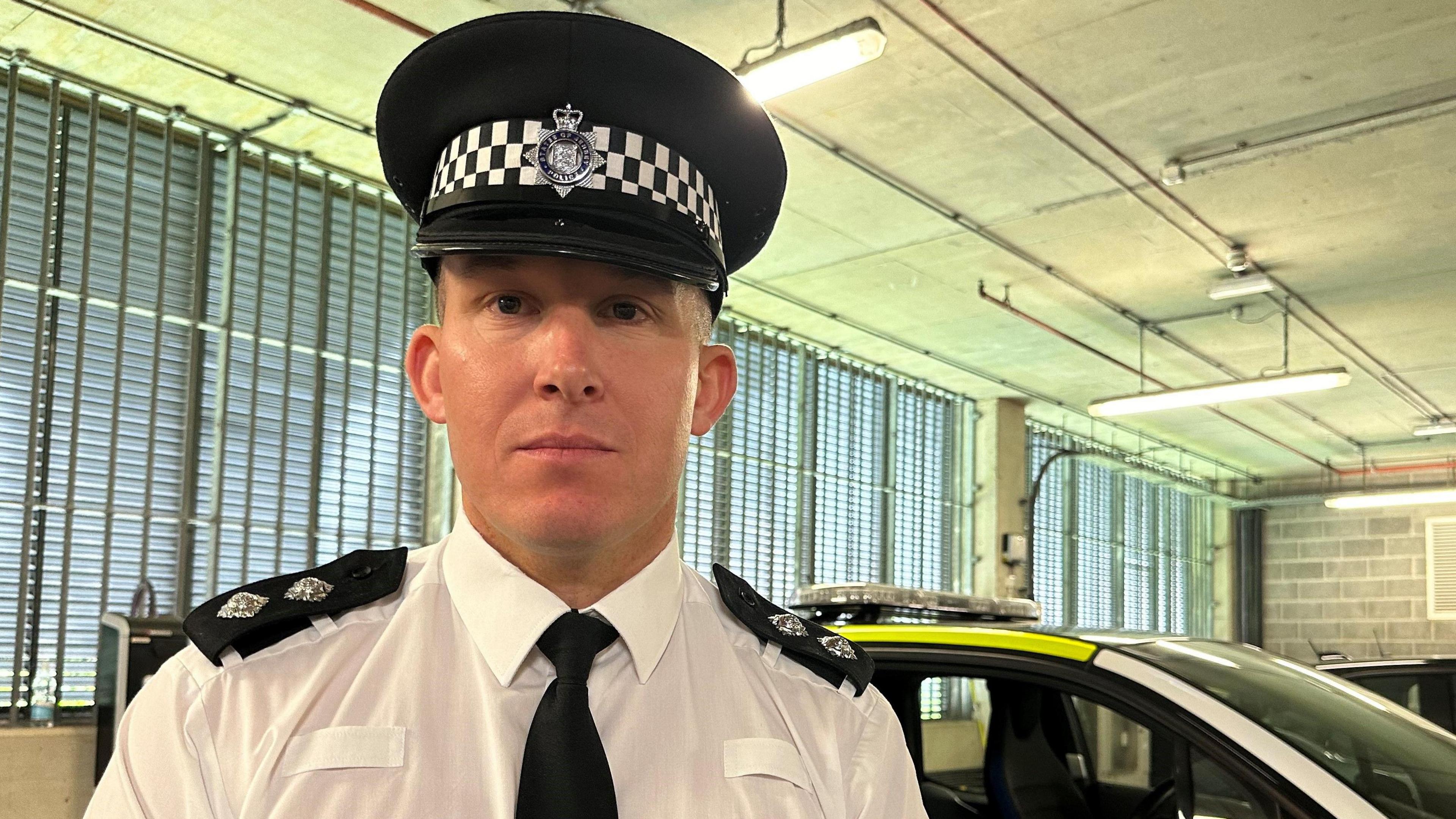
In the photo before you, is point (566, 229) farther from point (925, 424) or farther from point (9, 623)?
point (925, 424)

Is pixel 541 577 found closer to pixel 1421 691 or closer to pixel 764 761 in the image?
pixel 764 761

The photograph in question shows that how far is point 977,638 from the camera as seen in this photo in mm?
2895

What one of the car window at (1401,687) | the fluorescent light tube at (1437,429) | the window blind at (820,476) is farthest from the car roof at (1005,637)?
the fluorescent light tube at (1437,429)

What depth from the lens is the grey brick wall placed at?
58.2 feet

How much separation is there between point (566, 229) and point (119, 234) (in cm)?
618

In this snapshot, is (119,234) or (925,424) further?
(925,424)

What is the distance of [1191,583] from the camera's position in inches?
731

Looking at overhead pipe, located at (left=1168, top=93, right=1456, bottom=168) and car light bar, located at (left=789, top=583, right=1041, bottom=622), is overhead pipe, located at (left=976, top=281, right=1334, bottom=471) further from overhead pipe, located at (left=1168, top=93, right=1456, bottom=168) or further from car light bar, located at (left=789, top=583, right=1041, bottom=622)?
car light bar, located at (left=789, top=583, right=1041, bottom=622)

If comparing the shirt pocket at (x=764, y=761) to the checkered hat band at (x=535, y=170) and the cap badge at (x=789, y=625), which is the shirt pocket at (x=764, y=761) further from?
the checkered hat band at (x=535, y=170)

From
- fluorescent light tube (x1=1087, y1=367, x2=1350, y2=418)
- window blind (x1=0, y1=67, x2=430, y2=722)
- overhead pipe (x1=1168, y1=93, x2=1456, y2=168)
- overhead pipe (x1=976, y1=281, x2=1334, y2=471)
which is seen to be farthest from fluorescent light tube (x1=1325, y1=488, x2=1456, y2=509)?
window blind (x1=0, y1=67, x2=430, y2=722)

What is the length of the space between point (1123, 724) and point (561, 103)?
2.79 m

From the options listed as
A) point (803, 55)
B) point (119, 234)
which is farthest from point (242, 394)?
point (803, 55)

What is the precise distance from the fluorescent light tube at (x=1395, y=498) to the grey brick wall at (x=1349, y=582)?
2135 mm

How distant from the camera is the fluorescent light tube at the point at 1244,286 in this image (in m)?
9.06
